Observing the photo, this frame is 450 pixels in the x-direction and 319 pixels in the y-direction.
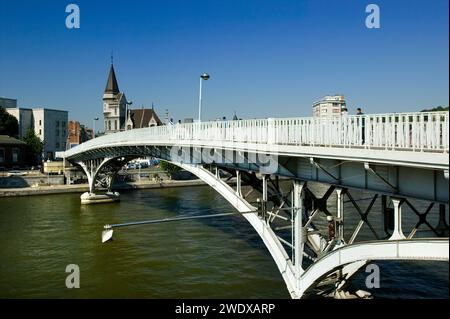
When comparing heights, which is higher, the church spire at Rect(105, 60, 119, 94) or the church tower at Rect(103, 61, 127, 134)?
the church spire at Rect(105, 60, 119, 94)

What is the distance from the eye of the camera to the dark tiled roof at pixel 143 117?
85.0 metres

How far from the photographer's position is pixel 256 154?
1486 cm

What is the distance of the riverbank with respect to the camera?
161 feet

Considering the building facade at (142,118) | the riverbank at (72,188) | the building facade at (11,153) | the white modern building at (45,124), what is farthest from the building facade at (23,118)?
the riverbank at (72,188)

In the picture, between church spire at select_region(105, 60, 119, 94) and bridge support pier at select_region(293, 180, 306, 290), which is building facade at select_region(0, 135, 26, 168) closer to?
church spire at select_region(105, 60, 119, 94)

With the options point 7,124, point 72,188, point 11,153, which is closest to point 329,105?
point 72,188

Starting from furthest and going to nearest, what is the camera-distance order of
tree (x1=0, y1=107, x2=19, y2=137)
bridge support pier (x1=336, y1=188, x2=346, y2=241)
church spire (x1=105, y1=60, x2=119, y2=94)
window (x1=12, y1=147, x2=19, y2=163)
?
1. church spire (x1=105, y1=60, x2=119, y2=94)
2. tree (x1=0, y1=107, x2=19, y2=137)
3. window (x1=12, y1=147, x2=19, y2=163)
4. bridge support pier (x1=336, y1=188, x2=346, y2=241)

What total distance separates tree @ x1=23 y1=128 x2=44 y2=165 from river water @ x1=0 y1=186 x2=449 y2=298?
4023 centimetres

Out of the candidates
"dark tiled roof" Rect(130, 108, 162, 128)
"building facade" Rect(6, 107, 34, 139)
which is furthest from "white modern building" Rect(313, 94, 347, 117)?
"building facade" Rect(6, 107, 34, 139)

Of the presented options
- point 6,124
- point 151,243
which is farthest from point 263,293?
point 6,124

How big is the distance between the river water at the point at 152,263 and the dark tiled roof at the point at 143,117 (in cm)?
4976

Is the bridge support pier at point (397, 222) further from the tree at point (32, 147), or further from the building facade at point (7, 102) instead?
the building facade at point (7, 102)

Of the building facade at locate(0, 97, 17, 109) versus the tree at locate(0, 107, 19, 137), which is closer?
the tree at locate(0, 107, 19, 137)

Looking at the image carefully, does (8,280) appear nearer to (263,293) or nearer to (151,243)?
(151,243)
